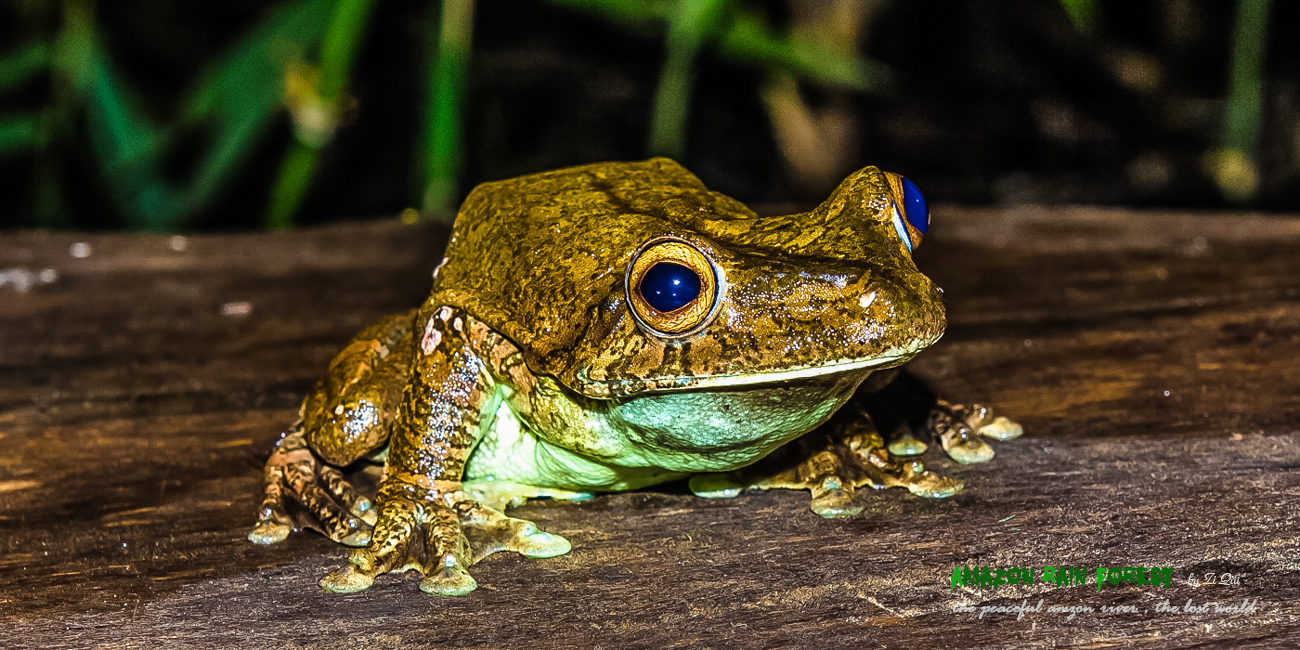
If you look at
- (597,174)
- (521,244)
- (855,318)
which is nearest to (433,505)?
(521,244)

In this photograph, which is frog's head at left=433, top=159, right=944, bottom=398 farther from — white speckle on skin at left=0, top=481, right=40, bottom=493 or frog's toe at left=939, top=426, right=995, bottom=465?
white speckle on skin at left=0, top=481, right=40, bottom=493

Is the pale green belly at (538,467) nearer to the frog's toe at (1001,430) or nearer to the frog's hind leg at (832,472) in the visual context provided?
the frog's hind leg at (832,472)

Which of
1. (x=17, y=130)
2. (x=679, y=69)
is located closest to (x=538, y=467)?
(x=679, y=69)

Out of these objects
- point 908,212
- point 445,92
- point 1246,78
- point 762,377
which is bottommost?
point 762,377

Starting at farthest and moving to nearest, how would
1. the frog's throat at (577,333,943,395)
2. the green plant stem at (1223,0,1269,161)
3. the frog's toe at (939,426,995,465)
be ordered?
the green plant stem at (1223,0,1269,161) < the frog's toe at (939,426,995,465) < the frog's throat at (577,333,943,395)

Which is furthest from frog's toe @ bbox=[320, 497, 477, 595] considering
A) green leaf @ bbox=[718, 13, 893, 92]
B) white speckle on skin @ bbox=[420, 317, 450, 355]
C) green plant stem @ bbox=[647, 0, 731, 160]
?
green leaf @ bbox=[718, 13, 893, 92]

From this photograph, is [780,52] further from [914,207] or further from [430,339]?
[430,339]
